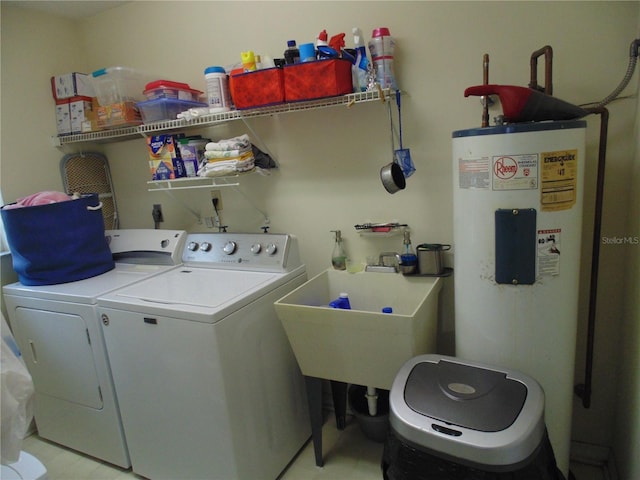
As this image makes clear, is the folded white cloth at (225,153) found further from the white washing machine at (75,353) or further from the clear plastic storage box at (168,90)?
the white washing machine at (75,353)

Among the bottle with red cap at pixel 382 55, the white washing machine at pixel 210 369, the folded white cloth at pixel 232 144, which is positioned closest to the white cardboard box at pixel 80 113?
the folded white cloth at pixel 232 144

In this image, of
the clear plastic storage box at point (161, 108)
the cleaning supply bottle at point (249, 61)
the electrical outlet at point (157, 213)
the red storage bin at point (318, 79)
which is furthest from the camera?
the electrical outlet at point (157, 213)

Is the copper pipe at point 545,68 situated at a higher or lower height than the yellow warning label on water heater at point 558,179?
higher

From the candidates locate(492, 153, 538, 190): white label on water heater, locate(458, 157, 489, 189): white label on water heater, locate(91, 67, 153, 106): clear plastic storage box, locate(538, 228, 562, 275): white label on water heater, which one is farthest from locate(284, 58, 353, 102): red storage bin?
locate(91, 67, 153, 106): clear plastic storage box

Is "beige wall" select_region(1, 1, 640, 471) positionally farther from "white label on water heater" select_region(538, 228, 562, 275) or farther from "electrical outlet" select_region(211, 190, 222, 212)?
"white label on water heater" select_region(538, 228, 562, 275)

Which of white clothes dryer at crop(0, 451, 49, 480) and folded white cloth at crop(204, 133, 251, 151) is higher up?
folded white cloth at crop(204, 133, 251, 151)

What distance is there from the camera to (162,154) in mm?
2125

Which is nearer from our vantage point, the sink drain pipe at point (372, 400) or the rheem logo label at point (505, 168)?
the rheem logo label at point (505, 168)

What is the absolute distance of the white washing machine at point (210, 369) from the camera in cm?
155

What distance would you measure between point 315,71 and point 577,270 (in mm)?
1207

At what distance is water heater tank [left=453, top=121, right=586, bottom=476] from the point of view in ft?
3.96

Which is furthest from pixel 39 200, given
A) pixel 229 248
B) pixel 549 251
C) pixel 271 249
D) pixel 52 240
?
pixel 549 251

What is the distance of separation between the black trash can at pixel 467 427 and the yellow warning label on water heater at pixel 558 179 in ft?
1.75

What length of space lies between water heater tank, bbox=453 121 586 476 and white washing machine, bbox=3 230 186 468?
1535 mm
